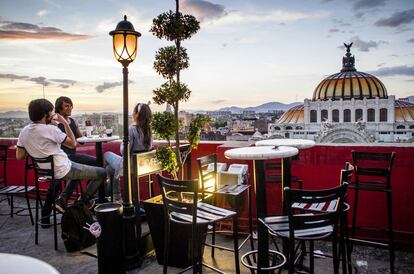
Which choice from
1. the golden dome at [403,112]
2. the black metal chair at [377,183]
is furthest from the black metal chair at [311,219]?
the golden dome at [403,112]

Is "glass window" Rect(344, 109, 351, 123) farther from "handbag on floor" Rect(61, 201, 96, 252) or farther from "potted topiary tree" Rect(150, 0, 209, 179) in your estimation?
"handbag on floor" Rect(61, 201, 96, 252)

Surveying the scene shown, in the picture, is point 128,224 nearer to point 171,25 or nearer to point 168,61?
point 168,61

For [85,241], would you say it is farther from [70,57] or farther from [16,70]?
[16,70]

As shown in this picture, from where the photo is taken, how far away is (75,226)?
3.81 metres

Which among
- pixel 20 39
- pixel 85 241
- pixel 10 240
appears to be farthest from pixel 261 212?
pixel 20 39

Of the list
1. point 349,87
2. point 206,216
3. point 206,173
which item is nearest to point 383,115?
point 349,87

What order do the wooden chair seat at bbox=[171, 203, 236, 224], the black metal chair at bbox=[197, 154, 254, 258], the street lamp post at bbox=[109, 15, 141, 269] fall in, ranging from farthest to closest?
1. the street lamp post at bbox=[109, 15, 141, 269]
2. the black metal chair at bbox=[197, 154, 254, 258]
3. the wooden chair seat at bbox=[171, 203, 236, 224]

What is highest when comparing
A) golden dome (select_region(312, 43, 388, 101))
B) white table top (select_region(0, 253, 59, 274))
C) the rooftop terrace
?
golden dome (select_region(312, 43, 388, 101))

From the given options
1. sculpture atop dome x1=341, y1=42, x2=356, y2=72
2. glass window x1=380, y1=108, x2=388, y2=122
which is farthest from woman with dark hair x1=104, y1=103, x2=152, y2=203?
sculpture atop dome x1=341, y1=42, x2=356, y2=72

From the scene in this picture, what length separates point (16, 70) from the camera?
340 inches

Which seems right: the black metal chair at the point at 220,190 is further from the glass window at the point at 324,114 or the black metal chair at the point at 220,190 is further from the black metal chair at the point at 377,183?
the glass window at the point at 324,114

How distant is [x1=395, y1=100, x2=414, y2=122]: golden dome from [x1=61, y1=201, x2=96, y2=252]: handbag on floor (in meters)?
94.0

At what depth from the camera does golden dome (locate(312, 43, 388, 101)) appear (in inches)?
3590

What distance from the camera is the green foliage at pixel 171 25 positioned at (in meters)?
3.57
